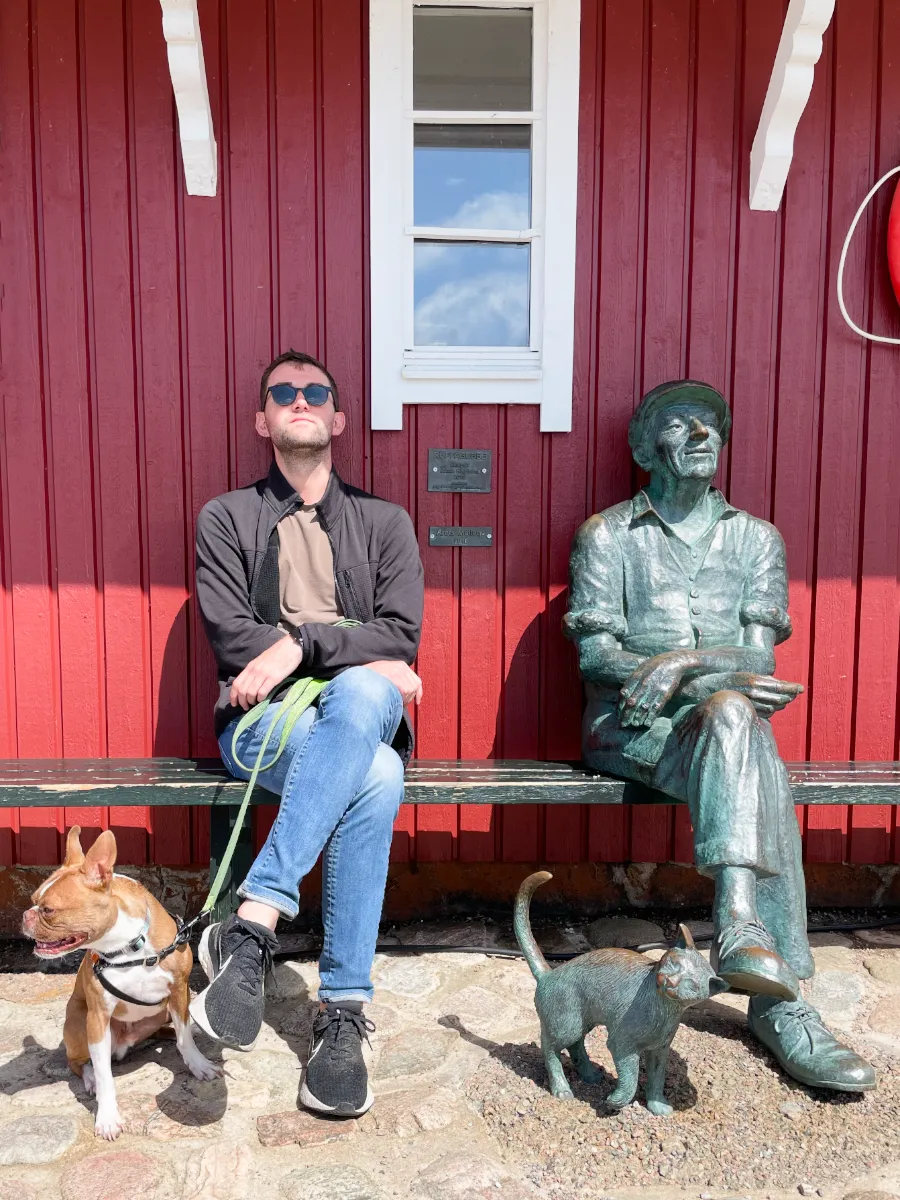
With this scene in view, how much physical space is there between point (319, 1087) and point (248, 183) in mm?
2739

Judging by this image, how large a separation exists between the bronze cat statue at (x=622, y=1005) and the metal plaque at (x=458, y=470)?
1.45 m

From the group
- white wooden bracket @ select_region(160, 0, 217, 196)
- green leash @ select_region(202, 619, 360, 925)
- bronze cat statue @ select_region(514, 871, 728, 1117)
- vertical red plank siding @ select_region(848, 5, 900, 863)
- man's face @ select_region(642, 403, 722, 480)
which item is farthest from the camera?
vertical red plank siding @ select_region(848, 5, 900, 863)

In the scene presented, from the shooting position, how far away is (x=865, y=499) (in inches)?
129

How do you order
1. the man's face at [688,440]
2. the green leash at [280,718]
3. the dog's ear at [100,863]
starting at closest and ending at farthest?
the dog's ear at [100,863]
the green leash at [280,718]
the man's face at [688,440]

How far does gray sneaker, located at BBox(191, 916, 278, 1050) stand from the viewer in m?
1.94

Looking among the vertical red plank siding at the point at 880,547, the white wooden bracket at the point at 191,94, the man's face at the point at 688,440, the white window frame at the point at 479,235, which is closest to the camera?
the white wooden bracket at the point at 191,94

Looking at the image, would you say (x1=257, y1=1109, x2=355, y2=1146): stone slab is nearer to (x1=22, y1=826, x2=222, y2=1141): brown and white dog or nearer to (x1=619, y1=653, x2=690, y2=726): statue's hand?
(x1=22, y1=826, x2=222, y2=1141): brown and white dog

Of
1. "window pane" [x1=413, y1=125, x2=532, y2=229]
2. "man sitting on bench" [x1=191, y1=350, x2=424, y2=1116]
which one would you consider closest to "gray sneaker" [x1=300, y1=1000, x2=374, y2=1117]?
"man sitting on bench" [x1=191, y1=350, x2=424, y2=1116]

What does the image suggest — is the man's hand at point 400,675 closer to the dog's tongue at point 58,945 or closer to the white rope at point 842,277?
the dog's tongue at point 58,945

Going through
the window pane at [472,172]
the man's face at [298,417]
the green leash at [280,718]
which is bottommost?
the green leash at [280,718]

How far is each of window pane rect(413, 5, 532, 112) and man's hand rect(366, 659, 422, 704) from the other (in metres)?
1.95

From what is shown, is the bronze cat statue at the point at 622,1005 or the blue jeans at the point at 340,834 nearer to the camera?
the bronze cat statue at the point at 622,1005

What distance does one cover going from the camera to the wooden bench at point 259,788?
8.69ft

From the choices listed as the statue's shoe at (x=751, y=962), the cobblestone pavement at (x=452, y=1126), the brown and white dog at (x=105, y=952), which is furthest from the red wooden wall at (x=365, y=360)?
the statue's shoe at (x=751, y=962)
